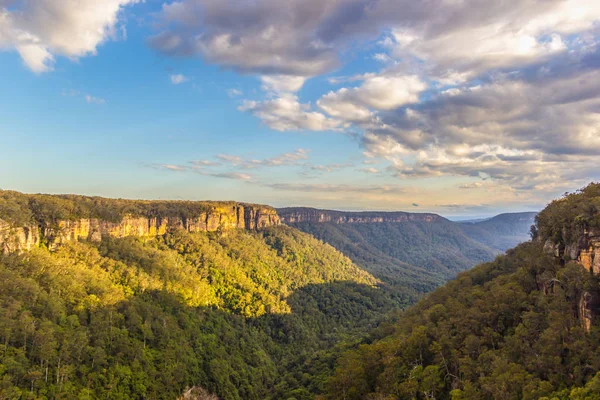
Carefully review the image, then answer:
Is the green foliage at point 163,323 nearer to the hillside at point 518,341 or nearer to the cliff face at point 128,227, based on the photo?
the cliff face at point 128,227

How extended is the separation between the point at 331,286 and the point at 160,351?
84334mm

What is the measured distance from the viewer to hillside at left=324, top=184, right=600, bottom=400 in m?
30.1

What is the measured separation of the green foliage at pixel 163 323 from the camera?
4919cm

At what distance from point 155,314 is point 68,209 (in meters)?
36.1

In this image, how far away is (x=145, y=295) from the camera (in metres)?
74.9

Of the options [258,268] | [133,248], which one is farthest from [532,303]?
[258,268]

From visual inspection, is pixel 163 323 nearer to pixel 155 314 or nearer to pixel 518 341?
pixel 155 314

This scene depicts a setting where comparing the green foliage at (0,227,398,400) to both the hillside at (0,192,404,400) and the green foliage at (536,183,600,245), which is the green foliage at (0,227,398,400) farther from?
the green foliage at (536,183,600,245)

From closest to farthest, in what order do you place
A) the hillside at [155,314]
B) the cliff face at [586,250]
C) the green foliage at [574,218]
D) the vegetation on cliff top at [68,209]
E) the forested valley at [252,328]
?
the cliff face at [586,250], the forested valley at [252,328], the green foliage at [574,218], the hillside at [155,314], the vegetation on cliff top at [68,209]

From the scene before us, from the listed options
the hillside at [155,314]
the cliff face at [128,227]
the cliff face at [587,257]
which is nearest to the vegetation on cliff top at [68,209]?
the hillside at [155,314]

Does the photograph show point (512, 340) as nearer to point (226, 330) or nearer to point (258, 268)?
point (226, 330)

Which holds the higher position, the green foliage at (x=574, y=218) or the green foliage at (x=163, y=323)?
the green foliage at (x=574, y=218)

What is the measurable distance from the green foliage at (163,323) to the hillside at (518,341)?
17809 mm

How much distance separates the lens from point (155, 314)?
228ft
